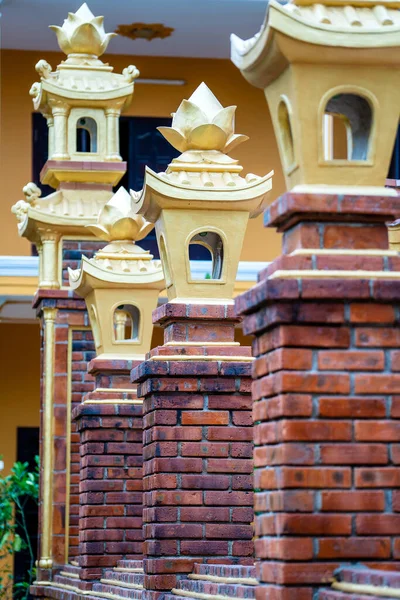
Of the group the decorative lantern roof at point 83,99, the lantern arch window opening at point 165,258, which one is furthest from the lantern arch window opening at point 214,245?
the decorative lantern roof at point 83,99

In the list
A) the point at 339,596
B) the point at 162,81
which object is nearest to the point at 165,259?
the point at 339,596

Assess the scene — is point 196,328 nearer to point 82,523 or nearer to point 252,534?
point 252,534

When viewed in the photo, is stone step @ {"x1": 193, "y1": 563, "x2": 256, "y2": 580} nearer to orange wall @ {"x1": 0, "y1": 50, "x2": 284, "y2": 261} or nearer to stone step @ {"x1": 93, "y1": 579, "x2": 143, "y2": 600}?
stone step @ {"x1": 93, "y1": 579, "x2": 143, "y2": 600}

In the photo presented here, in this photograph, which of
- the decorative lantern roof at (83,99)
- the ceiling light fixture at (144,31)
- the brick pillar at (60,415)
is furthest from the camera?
the ceiling light fixture at (144,31)

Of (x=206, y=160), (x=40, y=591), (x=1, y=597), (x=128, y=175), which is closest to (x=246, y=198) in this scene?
(x=206, y=160)

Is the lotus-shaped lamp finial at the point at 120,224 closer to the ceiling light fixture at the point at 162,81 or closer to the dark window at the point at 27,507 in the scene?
the dark window at the point at 27,507

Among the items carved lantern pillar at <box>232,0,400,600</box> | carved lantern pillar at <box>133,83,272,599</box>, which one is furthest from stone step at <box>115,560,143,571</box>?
carved lantern pillar at <box>232,0,400,600</box>

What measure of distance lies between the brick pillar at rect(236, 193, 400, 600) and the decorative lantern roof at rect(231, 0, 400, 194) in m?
0.40

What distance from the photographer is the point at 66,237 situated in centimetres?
1300

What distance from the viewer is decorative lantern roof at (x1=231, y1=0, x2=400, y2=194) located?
546cm

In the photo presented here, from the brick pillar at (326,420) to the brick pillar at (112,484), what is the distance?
472cm

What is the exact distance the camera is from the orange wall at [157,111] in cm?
1970

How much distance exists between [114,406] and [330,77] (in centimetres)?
493

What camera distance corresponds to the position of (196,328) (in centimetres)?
802
